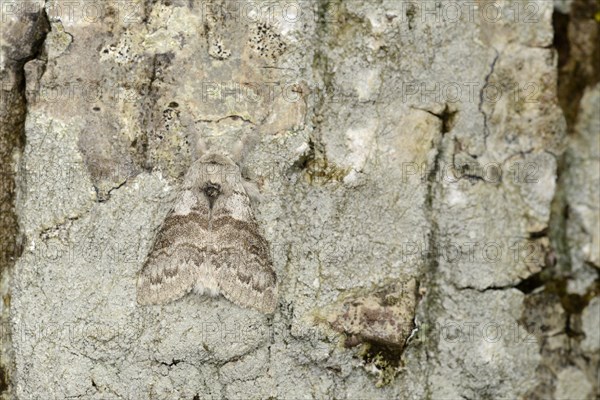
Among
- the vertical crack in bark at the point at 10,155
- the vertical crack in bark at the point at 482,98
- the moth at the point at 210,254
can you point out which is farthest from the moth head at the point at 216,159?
the vertical crack in bark at the point at 482,98

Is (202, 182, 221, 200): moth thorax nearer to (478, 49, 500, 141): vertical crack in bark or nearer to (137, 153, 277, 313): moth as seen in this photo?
(137, 153, 277, 313): moth

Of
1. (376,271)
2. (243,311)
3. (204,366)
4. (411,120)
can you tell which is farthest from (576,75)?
(204,366)

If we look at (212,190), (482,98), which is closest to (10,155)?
(212,190)

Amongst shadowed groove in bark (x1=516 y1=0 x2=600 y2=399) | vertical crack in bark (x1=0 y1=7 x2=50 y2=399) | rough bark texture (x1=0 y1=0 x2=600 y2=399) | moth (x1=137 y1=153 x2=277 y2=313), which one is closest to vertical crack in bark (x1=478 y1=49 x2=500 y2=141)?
rough bark texture (x1=0 y1=0 x2=600 y2=399)

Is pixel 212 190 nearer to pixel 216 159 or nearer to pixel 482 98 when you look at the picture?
pixel 216 159

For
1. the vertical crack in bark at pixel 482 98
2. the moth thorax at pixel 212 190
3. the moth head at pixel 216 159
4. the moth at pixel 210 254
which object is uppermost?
the vertical crack in bark at pixel 482 98

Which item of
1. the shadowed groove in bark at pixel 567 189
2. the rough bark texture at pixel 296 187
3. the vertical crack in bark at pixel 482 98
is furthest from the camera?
the shadowed groove in bark at pixel 567 189

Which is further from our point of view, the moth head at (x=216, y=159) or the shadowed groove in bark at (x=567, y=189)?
the shadowed groove in bark at (x=567, y=189)

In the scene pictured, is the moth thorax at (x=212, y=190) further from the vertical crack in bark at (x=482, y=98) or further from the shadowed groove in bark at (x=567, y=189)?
the shadowed groove in bark at (x=567, y=189)
